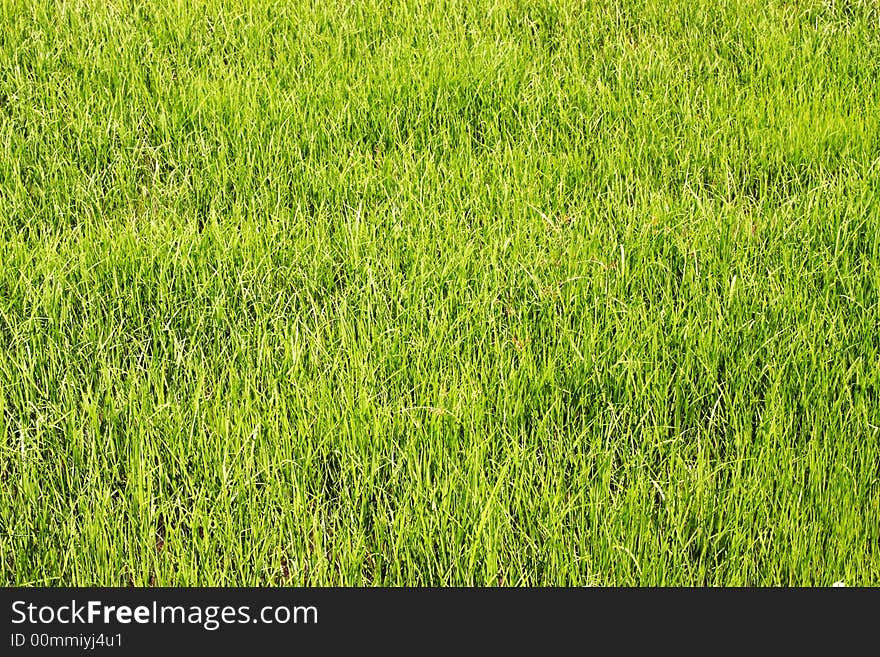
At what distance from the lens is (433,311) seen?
7.28 ft

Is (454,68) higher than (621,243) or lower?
higher

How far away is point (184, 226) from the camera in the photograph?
104 inches

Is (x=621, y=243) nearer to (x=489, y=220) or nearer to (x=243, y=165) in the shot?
(x=489, y=220)

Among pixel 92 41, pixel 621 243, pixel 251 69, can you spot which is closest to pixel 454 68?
pixel 251 69

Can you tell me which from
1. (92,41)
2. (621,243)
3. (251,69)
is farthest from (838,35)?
(92,41)

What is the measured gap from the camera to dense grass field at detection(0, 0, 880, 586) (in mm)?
1802

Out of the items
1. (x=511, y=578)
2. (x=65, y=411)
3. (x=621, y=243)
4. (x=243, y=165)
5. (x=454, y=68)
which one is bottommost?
(x=511, y=578)

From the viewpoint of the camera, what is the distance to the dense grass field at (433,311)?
5.91ft

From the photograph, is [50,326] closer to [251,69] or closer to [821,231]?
[251,69]

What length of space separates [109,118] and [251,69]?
1.98ft

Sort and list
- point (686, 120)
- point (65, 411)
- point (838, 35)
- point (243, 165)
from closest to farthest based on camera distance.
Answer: point (65, 411) → point (243, 165) → point (686, 120) → point (838, 35)

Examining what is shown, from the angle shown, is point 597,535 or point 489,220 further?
point 489,220

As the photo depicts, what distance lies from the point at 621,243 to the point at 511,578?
1.16 meters

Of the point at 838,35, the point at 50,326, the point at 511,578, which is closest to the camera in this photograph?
the point at 511,578
